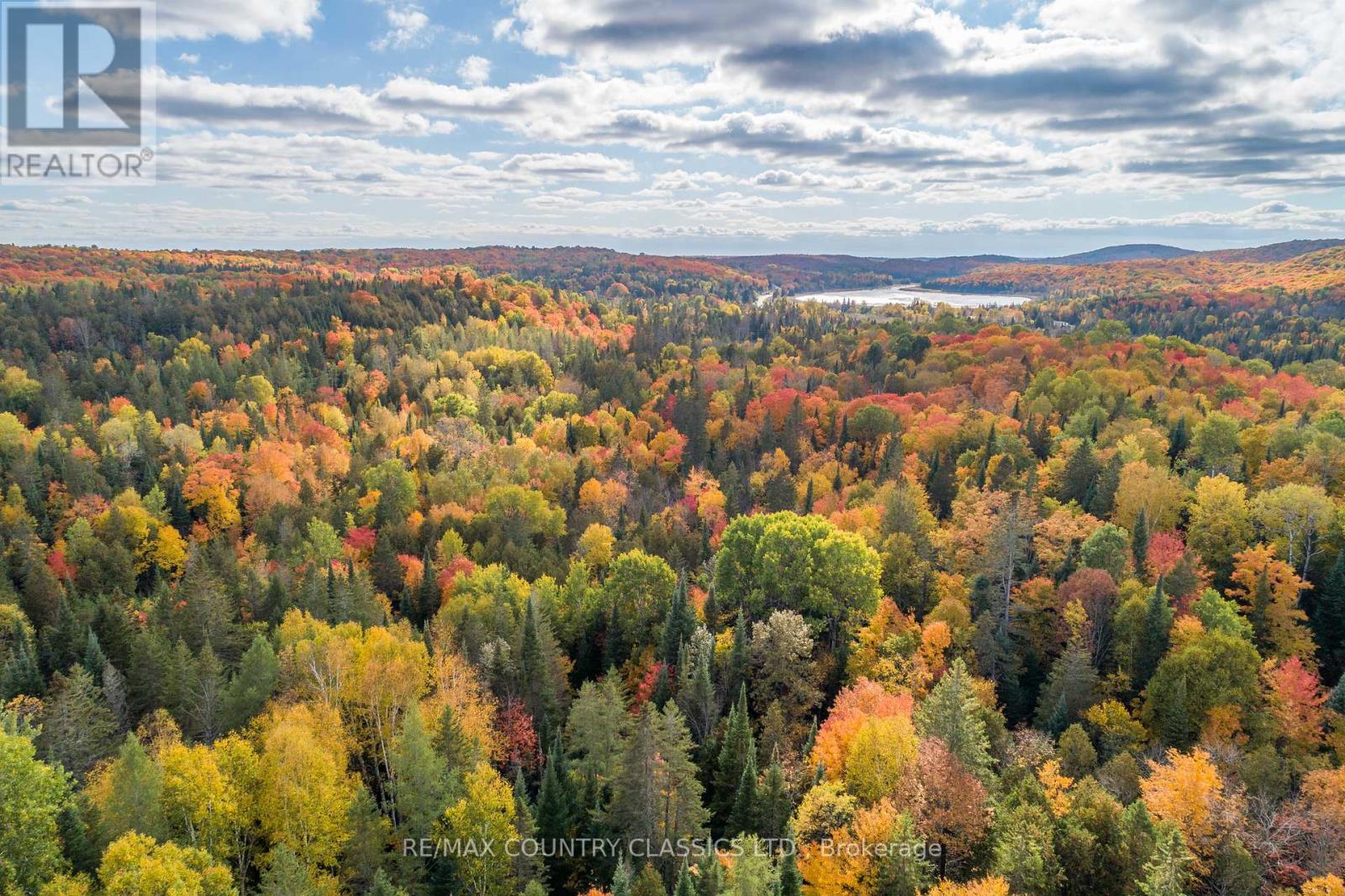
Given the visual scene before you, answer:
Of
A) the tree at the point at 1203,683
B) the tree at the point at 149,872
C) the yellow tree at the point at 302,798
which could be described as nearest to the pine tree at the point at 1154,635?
the tree at the point at 1203,683

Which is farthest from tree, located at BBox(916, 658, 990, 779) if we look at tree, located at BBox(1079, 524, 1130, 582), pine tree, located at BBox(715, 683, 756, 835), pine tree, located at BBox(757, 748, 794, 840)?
tree, located at BBox(1079, 524, 1130, 582)

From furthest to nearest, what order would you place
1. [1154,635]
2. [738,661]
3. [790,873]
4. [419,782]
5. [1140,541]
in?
Answer: [1140,541] < [738,661] < [1154,635] < [419,782] < [790,873]

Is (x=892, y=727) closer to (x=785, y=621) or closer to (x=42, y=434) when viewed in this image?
(x=785, y=621)

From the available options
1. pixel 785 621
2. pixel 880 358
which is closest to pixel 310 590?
pixel 785 621

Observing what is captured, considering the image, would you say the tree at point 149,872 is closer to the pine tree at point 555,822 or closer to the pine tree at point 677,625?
the pine tree at point 555,822

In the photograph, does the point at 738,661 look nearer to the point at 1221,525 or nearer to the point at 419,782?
the point at 419,782

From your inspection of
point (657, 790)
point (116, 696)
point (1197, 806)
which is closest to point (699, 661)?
point (657, 790)

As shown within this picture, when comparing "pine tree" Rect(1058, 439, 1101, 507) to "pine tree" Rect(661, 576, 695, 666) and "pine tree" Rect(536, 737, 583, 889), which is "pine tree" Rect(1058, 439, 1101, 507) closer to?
"pine tree" Rect(661, 576, 695, 666)
